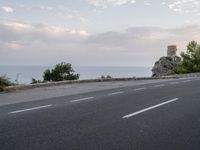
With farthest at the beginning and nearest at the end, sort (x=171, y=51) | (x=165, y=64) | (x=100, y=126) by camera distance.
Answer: (x=171, y=51) < (x=165, y=64) < (x=100, y=126)

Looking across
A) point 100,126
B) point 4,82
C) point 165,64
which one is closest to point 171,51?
point 165,64

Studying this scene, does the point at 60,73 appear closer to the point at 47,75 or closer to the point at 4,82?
the point at 47,75

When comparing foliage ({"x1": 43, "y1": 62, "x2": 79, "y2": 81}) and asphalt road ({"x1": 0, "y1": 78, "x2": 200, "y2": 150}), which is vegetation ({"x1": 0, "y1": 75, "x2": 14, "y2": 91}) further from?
foliage ({"x1": 43, "y1": 62, "x2": 79, "y2": 81})

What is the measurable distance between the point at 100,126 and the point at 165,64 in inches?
1777

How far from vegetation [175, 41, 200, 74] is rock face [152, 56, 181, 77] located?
1.03m

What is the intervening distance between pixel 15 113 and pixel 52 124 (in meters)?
2.07

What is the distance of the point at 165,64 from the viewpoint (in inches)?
2055

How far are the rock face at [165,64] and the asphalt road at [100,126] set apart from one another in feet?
131

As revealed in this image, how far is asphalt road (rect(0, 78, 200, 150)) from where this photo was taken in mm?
6516

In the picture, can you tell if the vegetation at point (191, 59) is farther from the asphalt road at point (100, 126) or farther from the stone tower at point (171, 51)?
the asphalt road at point (100, 126)

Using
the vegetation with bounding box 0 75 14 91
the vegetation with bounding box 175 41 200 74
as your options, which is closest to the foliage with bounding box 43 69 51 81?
the vegetation with bounding box 0 75 14 91

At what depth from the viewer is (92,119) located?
908 centimetres

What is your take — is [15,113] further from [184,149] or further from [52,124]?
[184,149]

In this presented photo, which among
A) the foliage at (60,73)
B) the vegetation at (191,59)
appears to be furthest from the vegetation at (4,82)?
the vegetation at (191,59)
